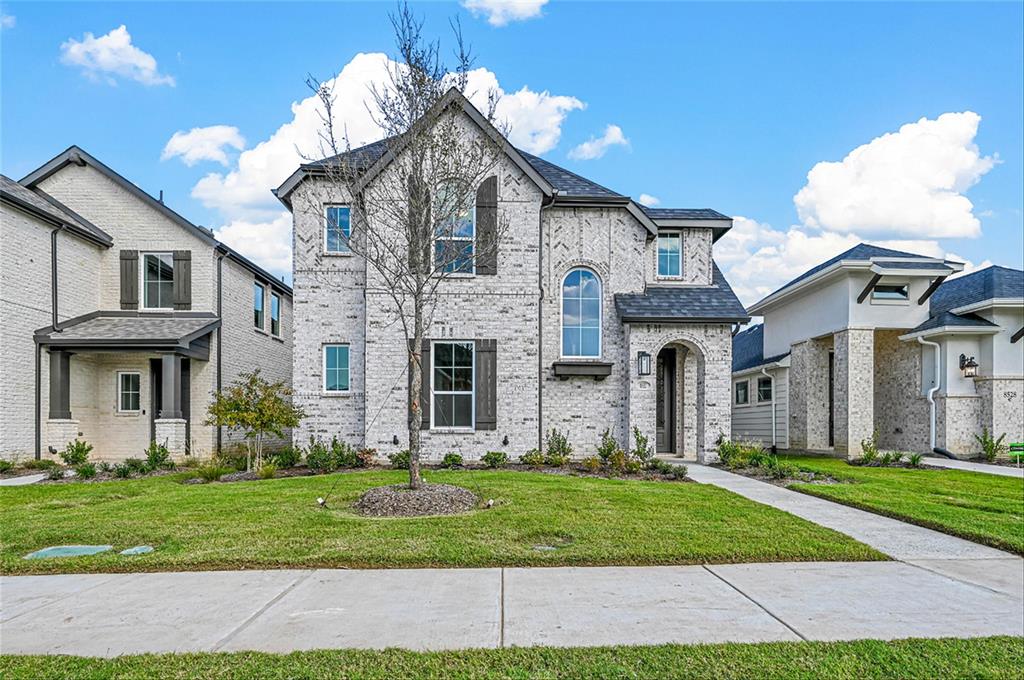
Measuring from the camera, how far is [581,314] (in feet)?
46.9

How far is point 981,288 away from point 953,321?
198 cm

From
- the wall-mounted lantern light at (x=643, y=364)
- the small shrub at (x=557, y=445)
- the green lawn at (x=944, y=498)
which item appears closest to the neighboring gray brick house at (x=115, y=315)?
the small shrub at (x=557, y=445)

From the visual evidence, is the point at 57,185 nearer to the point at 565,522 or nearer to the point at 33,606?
the point at 33,606

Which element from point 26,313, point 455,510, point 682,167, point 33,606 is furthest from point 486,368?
point 26,313

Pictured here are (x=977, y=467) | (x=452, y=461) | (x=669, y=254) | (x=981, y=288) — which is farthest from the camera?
(x=981, y=288)

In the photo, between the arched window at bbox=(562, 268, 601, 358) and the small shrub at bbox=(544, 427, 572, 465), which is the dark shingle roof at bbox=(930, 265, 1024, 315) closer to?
the arched window at bbox=(562, 268, 601, 358)

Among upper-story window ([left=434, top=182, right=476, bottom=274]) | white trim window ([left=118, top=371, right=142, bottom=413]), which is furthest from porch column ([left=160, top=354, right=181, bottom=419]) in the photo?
upper-story window ([left=434, top=182, right=476, bottom=274])

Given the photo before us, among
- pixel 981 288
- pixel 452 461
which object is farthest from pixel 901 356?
pixel 452 461

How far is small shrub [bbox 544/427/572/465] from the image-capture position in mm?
13267

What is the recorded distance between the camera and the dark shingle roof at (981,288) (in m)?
16.2

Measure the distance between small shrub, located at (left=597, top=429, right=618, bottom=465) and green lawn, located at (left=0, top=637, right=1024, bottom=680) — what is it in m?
8.72

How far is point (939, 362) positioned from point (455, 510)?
50.2 ft

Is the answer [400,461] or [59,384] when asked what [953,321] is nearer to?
[400,461]

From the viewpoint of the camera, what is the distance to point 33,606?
464 cm
